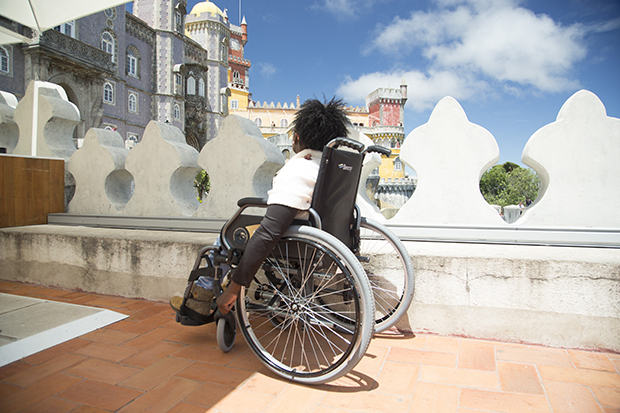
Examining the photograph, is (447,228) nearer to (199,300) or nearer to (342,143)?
(342,143)

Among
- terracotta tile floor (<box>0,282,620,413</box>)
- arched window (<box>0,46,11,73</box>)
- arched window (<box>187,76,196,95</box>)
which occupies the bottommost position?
terracotta tile floor (<box>0,282,620,413</box>)

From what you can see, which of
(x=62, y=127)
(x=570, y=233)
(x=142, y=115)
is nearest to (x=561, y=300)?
(x=570, y=233)

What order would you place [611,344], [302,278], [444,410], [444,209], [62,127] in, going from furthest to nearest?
[62,127] < [444,209] < [611,344] < [302,278] < [444,410]

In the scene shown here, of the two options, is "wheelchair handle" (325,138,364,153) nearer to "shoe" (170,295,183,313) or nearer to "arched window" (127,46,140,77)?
"shoe" (170,295,183,313)

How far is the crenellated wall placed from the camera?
173cm

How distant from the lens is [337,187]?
148 centimetres

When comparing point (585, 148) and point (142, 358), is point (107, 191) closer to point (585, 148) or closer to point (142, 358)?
point (142, 358)

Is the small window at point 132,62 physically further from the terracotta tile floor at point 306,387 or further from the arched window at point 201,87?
the terracotta tile floor at point 306,387

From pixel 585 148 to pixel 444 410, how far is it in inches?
72.8

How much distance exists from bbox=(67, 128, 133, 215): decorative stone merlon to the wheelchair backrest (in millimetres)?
2371

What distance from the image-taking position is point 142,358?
169 centimetres

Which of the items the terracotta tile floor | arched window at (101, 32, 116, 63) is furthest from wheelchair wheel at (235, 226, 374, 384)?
arched window at (101, 32, 116, 63)

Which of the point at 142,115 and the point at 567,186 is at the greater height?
the point at 142,115

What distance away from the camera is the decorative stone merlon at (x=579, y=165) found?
2127mm
